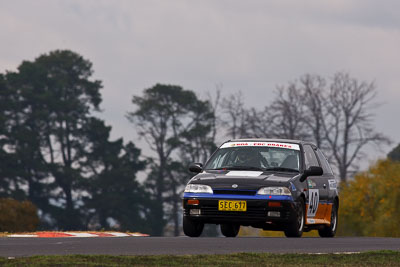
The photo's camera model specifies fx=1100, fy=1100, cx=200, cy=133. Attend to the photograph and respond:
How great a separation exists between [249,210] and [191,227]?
126 centimetres

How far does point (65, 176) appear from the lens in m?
79.2

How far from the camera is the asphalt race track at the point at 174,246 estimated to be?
13.5 metres

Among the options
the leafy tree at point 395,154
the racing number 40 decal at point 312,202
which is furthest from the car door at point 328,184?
the leafy tree at point 395,154

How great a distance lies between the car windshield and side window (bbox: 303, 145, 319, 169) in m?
0.23

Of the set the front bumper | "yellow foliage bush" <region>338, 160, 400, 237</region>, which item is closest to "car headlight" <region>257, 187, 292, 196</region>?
the front bumper

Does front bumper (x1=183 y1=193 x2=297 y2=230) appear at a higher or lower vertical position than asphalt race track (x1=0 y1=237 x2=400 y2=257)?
higher

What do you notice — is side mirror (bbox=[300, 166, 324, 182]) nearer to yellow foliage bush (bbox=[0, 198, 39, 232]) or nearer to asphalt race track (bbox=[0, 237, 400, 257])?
asphalt race track (bbox=[0, 237, 400, 257])

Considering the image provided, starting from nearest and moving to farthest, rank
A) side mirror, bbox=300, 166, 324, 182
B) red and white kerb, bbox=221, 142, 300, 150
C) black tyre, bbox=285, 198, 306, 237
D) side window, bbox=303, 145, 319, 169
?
black tyre, bbox=285, 198, 306, 237
side mirror, bbox=300, 166, 324, 182
red and white kerb, bbox=221, 142, 300, 150
side window, bbox=303, 145, 319, 169

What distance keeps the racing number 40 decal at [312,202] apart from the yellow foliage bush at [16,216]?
27.3 meters

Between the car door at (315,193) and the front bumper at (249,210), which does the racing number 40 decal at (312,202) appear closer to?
the car door at (315,193)

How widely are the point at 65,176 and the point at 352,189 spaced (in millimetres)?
30224

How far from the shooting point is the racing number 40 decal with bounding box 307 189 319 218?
18.3m

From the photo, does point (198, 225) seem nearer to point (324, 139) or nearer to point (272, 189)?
point (272, 189)

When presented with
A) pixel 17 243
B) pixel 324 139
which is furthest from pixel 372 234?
pixel 17 243
